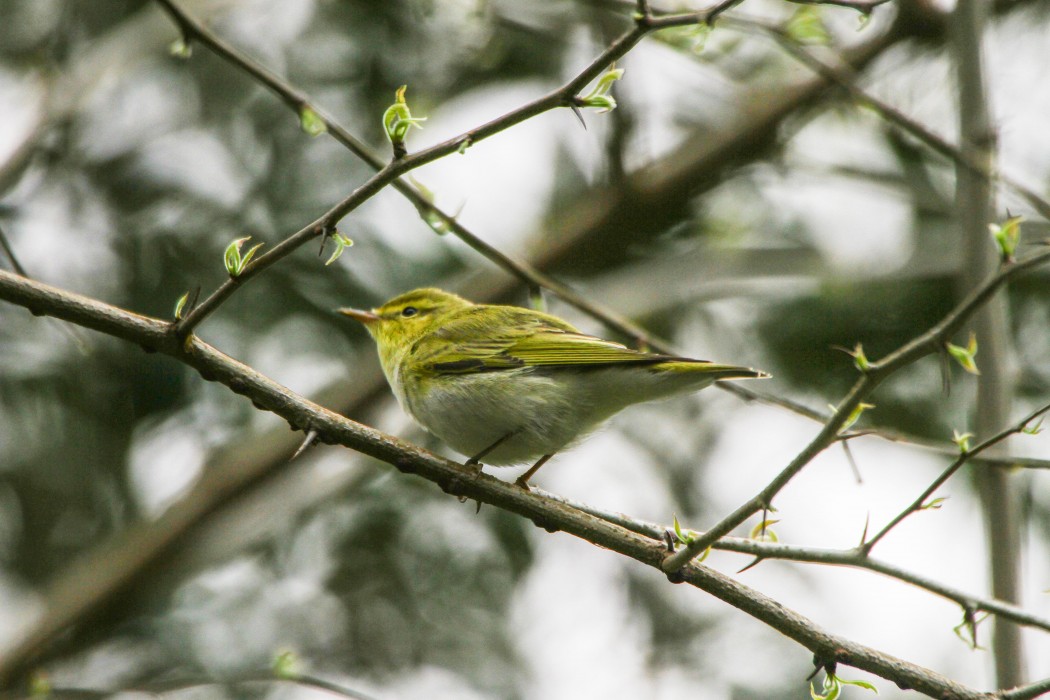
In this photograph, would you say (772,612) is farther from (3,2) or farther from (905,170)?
(3,2)

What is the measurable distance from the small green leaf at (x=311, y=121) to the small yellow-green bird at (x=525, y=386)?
1.21 meters

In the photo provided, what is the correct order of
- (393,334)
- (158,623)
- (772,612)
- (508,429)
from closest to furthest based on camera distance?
(772,612) → (508,429) → (393,334) → (158,623)

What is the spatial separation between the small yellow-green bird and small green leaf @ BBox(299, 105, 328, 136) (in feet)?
3.97

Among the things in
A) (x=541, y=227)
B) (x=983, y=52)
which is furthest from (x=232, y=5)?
(x=983, y=52)

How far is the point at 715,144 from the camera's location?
23.2 feet

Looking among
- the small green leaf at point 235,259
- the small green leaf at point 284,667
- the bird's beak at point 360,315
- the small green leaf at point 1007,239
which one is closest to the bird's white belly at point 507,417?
the bird's beak at point 360,315

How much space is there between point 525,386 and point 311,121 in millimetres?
1369

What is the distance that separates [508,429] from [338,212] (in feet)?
5.92

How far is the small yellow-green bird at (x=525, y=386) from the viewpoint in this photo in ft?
12.8

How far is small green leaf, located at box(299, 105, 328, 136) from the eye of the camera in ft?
11.6

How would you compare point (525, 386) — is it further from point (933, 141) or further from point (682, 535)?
point (933, 141)

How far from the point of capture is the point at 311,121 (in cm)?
355

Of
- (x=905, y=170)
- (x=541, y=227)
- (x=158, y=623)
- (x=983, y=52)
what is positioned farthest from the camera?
(x=541, y=227)

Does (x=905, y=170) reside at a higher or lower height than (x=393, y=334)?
higher
